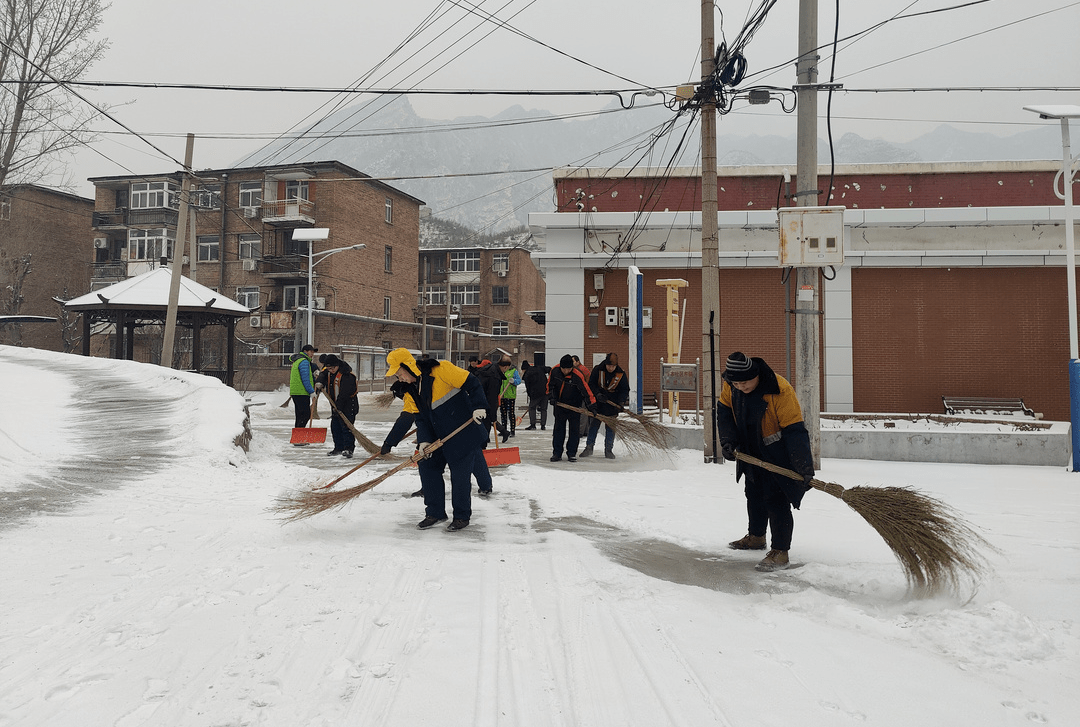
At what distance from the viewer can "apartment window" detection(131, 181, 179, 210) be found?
45.5 meters

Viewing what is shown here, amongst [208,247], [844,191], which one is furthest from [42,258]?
[844,191]

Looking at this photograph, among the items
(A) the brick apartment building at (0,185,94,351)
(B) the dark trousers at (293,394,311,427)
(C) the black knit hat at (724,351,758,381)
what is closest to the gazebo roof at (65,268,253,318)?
(B) the dark trousers at (293,394,311,427)

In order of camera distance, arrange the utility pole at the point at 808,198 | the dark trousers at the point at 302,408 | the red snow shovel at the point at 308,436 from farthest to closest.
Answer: the dark trousers at the point at 302,408, the red snow shovel at the point at 308,436, the utility pole at the point at 808,198

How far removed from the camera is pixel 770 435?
5.34 meters

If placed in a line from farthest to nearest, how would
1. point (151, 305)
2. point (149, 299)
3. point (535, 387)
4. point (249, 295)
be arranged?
point (249, 295) < point (149, 299) < point (151, 305) < point (535, 387)

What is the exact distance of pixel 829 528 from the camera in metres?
6.65

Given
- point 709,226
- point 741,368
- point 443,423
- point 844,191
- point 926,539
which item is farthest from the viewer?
point 844,191

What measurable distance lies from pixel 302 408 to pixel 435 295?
45.7 meters

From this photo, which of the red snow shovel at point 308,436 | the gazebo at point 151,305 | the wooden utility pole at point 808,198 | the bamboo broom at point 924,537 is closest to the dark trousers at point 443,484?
the bamboo broom at point 924,537

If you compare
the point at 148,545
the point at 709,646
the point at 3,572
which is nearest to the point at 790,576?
the point at 709,646

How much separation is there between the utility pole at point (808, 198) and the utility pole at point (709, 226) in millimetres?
1355

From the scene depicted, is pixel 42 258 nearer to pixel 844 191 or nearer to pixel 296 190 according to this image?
pixel 296 190

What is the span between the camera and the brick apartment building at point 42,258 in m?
42.2

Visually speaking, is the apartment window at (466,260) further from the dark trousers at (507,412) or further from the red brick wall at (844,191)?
the dark trousers at (507,412)
